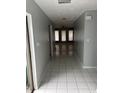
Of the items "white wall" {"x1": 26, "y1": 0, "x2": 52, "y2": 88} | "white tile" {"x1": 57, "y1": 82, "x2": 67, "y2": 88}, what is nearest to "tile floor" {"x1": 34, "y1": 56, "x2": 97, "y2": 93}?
"white tile" {"x1": 57, "y1": 82, "x2": 67, "y2": 88}

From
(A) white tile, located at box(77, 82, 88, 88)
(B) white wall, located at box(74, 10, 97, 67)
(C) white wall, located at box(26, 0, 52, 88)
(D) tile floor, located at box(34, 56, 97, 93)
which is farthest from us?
(B) white wall, located at box(74, 10, 97, 67)

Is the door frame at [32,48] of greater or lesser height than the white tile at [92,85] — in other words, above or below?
above

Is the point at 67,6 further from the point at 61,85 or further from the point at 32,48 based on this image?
the point at 61,85

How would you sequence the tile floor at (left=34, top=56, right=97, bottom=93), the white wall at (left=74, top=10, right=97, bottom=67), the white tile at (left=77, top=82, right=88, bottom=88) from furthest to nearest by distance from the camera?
the white wall at (left=74, top=10, right=97, bottom=67), the white tile at (left=77, top=82, right=88, bottom=88), the tile floor at (left=34, top=56, right=97, bottom=93)

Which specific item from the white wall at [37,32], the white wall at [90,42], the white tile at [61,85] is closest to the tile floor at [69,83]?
the white tile at [61,85]

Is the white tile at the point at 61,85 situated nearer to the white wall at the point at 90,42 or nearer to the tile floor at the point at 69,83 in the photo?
the tile floor at the point at 69,83

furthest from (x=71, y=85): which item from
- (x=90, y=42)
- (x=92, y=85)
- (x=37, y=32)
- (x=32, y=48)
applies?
(x=90, y=42)

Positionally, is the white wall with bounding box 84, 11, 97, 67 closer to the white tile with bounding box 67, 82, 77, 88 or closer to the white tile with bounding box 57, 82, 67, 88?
the white tile with bounding box 67, 82, 77, 88

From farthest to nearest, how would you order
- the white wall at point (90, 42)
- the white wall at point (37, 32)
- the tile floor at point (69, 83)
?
1. the white wall at point (90, 42)
2. the tile floor at point (69, 83)
3. the white wall at point (37, 32)

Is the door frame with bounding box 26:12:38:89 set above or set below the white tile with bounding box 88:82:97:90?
above
